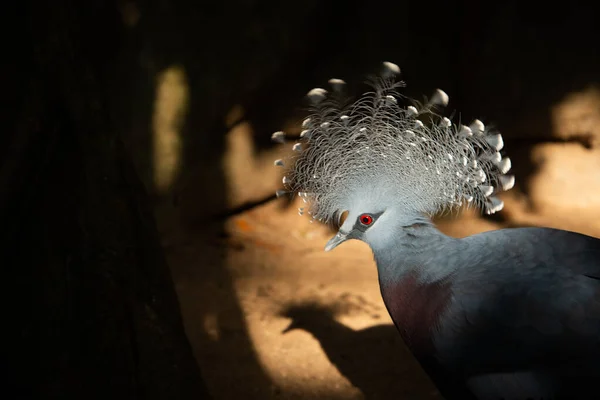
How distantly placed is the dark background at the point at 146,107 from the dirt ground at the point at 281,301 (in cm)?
10

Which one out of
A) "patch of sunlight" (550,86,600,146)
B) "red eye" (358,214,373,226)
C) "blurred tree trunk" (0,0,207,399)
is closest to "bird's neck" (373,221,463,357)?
"red eye" (358,214,373,226)

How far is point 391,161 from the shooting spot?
225 centimetres

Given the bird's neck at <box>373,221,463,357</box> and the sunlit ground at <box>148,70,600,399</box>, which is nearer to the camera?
the bird's neck at <box>373,221,463,357</box>

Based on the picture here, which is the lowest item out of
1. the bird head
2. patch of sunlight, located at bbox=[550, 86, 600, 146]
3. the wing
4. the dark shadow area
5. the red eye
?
the dark shadow area

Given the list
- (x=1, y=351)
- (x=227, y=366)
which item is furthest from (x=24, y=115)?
(x=227, y=366)

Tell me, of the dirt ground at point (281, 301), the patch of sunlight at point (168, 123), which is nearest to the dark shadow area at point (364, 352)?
the dirt ground at point (281, 301)

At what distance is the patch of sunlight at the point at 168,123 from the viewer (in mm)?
4090

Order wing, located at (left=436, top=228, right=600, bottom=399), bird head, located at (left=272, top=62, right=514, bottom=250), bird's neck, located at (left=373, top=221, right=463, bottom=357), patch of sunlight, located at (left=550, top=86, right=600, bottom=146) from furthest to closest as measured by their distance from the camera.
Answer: patch of sunlight, located at (left=550, top=86, right=600, bottom=146)
bird head, located at (left=272, top=62, right=514, bottom=250)
bird's neck, located at (left=373, top=221, right=463, bottom=357)
wing, located at (left=436, top=228, right=600, bottom=399)

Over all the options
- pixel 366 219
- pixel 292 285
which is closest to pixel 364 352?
pixel 292 285

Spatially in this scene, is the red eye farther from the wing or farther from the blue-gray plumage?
the wing

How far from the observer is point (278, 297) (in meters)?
3.53

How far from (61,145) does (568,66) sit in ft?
12.3

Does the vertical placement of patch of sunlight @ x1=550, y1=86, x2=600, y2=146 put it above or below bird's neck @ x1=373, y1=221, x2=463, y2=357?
above

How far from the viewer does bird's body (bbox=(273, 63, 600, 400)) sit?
1876 mm
